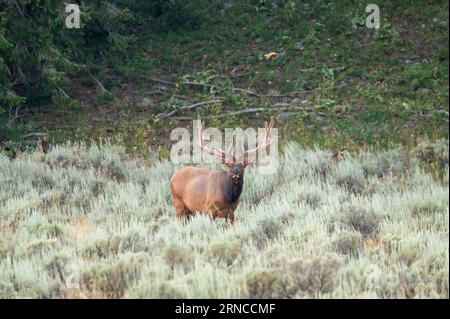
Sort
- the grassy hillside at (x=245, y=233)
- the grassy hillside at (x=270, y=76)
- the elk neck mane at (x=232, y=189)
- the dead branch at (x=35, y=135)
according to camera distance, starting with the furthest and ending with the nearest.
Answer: the dead branch at (x=35, y=135) < the grassy hillside at (x=270, y=76) < the elk neck mane at (x=232, y=189) < the grassy hillside at (x=245, y=233)

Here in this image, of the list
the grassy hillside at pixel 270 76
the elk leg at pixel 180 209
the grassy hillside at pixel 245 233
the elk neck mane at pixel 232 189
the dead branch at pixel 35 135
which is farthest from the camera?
the dead branch at pixel 35 135

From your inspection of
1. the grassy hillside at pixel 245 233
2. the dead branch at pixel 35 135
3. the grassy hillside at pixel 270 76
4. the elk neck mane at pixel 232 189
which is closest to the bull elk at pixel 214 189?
the elk neck mane at pixel 232 189

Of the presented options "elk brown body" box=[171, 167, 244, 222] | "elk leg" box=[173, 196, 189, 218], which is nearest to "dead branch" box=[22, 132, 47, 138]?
"elk brown body" box=[171, 167, 244, 222]

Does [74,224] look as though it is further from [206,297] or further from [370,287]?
[370,287]

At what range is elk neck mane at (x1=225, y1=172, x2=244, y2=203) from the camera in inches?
438

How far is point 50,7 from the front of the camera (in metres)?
17.7

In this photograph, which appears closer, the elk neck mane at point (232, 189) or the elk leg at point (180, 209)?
the elk neck mane at point (232, 189)

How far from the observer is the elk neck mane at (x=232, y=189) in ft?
36.5

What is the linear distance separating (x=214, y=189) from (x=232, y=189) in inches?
11.3

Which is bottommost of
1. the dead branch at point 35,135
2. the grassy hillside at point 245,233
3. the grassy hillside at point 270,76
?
the grassy hillside at point 245,233

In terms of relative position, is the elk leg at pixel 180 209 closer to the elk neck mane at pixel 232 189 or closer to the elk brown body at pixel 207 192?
the elk brown body at pixel 207 192

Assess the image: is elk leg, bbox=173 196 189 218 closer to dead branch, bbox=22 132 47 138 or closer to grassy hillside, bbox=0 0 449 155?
grassy hillside, bbox=0 0 449 155

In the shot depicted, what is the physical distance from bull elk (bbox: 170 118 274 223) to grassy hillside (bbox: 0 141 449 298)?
0.33m
